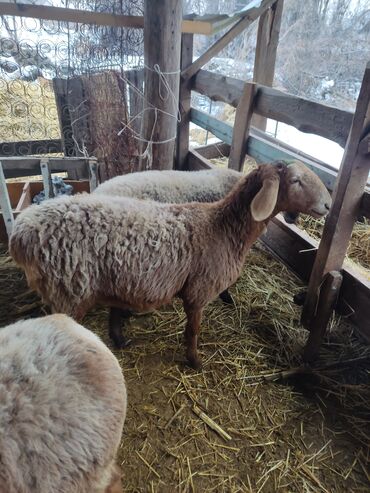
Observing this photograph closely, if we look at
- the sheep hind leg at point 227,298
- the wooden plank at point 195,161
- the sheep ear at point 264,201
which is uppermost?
the sheep ear at point 264,201

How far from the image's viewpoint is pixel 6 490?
98 centimetres

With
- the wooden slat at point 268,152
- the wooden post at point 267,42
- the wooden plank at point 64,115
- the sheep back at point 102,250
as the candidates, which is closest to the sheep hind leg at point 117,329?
the sheep back at point 102,250

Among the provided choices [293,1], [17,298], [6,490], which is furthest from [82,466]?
[293,1]

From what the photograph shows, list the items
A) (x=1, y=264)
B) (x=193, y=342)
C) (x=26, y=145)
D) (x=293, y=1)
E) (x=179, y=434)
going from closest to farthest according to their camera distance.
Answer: (x=179, y=434)
(x=193, y=342)
(x=1, y=264)
(x=26, y=145)
(x=293, y=1)

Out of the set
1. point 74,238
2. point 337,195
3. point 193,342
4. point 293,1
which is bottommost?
point 193,342

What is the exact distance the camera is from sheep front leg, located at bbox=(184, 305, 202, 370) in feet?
8.65

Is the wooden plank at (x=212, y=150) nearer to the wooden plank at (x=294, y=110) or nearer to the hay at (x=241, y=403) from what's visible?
the wooden plank at (x=294, y=110)

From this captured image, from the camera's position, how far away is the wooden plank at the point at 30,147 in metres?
4.35

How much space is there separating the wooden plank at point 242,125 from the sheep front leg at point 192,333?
1.86 m

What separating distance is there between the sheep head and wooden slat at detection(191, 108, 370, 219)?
30cm

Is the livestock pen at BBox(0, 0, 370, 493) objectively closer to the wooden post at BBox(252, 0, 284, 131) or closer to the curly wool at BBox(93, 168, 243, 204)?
the curly wool at BBox(93, 168, 243, 204)

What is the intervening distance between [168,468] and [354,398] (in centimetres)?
139

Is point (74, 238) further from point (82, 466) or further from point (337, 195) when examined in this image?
point (337, 195)

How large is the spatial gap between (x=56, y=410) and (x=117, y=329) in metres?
1.77
